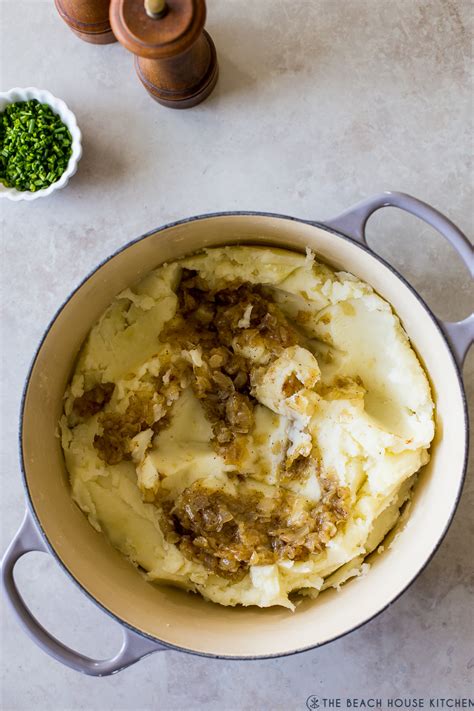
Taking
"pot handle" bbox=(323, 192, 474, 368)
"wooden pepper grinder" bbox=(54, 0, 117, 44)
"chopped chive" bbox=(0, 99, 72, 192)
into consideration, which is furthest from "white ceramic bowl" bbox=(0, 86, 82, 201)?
"pot handle" bbox=(323, 192, 474, 368)

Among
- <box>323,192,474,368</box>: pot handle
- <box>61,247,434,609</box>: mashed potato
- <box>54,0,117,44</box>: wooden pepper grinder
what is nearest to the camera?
<box>323,192,474,368</box>: pot handle

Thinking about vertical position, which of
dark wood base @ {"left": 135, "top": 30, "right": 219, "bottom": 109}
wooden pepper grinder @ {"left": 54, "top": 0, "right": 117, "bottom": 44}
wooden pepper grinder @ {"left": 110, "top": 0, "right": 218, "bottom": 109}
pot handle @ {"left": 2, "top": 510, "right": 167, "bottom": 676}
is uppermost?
wooden pepper grinder @ {"left": 110, "top": 0, "right": 218, "bottom": 109}

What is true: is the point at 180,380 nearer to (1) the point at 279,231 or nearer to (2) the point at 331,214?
(1) the point at 279,231

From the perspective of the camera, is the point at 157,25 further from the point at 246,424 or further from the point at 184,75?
the point at 246,424

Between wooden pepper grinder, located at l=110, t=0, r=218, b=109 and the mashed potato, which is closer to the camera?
wooden pepper grinder, located at l=110, t=0, r=218, b=109

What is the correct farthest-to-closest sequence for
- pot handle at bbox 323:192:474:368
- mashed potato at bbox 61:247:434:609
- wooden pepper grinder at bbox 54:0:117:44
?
wooden pepper grinder at bbox 54:0:117:44 < mashed potato at bbox 61:247:434:609 < pot handle at bbox 323:192:474:368

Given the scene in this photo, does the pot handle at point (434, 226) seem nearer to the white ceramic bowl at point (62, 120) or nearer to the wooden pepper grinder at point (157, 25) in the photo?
the wooden pepper grinder at point (157, 25)

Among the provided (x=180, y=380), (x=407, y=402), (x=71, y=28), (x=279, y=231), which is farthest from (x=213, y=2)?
(x=407, y=402)

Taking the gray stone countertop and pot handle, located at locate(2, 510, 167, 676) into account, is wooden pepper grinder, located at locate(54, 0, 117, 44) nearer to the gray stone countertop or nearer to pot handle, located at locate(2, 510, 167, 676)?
the gray stone countertop
